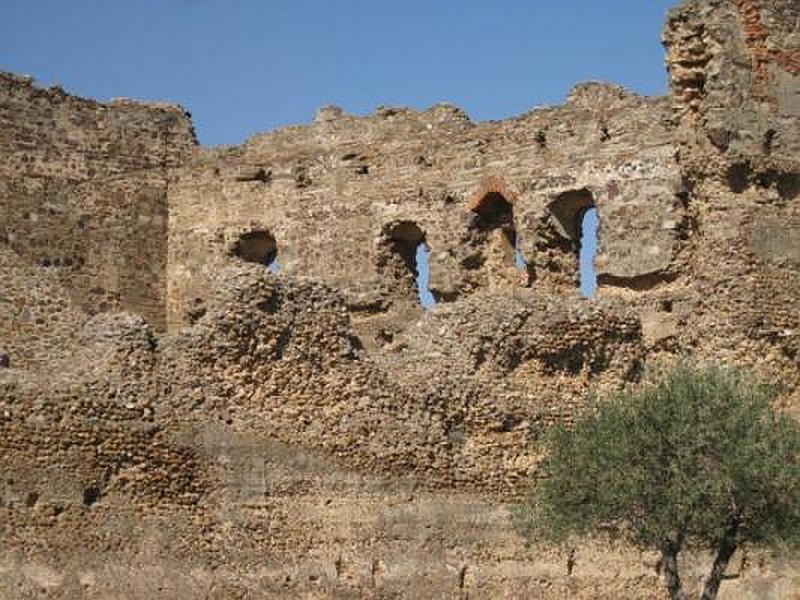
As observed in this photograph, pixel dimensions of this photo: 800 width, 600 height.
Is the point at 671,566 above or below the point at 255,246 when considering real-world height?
below

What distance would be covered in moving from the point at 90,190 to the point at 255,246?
9.67 ft

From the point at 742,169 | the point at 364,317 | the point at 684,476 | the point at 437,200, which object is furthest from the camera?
the point at 437,200

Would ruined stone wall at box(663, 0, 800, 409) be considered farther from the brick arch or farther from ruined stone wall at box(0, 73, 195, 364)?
ruined stone wall at box(0, 73, 195, 364)

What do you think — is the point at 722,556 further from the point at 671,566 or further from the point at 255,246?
the point at 255,246

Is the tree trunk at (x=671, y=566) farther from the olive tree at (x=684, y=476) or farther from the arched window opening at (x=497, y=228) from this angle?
the arched window opening at (x=497, y=228)

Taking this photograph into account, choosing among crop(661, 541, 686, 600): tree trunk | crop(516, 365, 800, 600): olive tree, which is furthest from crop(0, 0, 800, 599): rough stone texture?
crop(661, 541, 686, 600): tree trunk

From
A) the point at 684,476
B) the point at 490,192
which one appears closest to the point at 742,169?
the point at 490,192

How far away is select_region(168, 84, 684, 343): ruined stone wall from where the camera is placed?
93.7ft

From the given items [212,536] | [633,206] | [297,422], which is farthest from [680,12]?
[212,536]

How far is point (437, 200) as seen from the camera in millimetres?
30859

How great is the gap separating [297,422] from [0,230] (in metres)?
9.67

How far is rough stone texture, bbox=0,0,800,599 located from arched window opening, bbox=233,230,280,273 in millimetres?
64

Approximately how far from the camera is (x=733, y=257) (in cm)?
2653

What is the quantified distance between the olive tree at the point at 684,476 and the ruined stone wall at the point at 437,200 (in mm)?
6368
